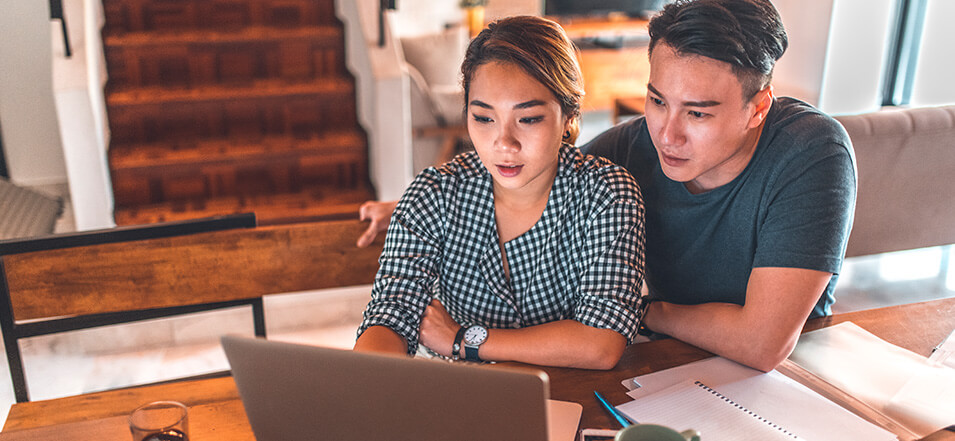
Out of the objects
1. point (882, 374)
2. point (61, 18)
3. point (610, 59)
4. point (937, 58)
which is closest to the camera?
point (882, 374)

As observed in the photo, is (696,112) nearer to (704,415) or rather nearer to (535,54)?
(535,54)

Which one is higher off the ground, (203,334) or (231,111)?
(231,111)

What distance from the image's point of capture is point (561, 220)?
1.34 meters

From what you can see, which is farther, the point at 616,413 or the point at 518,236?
the point at 518,236

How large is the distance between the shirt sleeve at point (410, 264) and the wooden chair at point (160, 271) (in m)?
0.19

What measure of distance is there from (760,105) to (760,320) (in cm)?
36

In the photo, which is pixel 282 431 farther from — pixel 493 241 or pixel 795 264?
pixel 795 264

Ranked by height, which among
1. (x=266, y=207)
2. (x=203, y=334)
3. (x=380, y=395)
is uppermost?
(x=380, y=395)

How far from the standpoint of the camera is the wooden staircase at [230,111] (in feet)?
9.90

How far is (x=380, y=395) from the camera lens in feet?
2.36

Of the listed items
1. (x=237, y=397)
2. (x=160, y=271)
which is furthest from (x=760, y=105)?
(x=160, y=271)

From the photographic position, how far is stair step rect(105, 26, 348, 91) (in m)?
3.13

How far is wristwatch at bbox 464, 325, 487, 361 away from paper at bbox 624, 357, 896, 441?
0.82 feet

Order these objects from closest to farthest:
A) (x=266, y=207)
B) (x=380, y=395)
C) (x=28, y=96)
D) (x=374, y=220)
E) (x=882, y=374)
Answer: (x=380, y=395) → (x=882, y=374) → (x=374, y=220) → (x=266, y=207) → (x=28, y=96)
